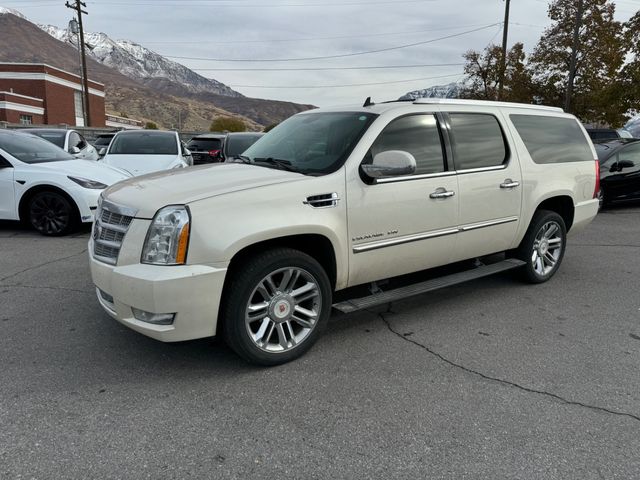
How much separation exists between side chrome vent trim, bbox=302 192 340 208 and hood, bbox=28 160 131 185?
5.19 metres

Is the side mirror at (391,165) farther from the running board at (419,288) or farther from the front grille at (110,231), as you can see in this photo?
the front grille at (110,231)

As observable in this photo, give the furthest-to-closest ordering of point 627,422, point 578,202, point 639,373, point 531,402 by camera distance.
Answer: point 578,202
point 639,373
point 531,402
point 627,422

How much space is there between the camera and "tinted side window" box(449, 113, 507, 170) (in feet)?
14.4

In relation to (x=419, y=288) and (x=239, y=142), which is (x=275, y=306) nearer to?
(x=419, y=288)

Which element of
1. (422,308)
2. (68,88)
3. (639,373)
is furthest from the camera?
(68,88)

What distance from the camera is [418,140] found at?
13.7ft

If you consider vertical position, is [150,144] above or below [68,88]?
below

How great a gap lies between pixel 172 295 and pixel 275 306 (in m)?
0.72

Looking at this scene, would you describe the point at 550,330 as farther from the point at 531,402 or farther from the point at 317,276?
the point at 317,276

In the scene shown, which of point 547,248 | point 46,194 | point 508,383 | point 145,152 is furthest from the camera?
point 145,152

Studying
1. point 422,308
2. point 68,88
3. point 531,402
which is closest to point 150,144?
point 422,308

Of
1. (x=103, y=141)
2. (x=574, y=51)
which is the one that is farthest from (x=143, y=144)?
(x=574, y=51)

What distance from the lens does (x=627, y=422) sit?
9.40 ft

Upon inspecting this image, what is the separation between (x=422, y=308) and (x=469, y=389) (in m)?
1.49
